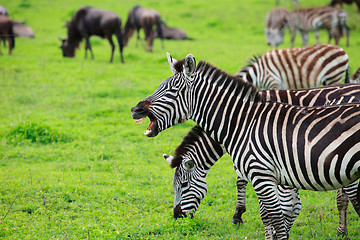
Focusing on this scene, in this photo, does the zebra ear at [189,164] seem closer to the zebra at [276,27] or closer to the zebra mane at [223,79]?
the zebra mane at [223,79]

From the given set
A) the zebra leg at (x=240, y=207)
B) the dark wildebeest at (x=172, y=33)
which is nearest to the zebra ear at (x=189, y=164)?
the zebra leg at (x=240, y=207)

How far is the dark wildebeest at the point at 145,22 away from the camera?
19.9 meters

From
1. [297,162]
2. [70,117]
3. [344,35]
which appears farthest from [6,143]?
[344,35]

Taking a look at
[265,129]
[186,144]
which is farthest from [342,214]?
[186,144]

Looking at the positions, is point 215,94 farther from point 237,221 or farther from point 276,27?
point 276,27

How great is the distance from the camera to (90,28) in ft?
60.5

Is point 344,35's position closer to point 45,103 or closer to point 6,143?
point 45,103

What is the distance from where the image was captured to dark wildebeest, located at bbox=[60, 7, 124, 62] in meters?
17.9

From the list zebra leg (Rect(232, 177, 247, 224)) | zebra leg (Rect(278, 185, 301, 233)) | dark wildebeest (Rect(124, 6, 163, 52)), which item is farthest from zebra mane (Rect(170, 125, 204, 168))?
dark wildebeest (Rect(124, 6, 163, 52))

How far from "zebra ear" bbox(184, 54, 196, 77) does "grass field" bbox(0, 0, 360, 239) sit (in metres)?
2.24

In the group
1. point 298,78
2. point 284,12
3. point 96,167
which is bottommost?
point 96,167

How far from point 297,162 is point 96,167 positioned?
15.9ft

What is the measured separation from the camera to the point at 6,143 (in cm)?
938

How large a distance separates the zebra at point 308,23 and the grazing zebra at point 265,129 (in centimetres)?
1594
